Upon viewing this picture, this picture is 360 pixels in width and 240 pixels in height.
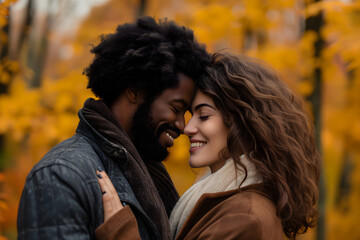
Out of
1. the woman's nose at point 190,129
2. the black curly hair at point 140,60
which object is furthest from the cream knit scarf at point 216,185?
the black curly hair at point 140,60

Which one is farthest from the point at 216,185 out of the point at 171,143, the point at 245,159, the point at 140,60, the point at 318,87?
the point at 318,87

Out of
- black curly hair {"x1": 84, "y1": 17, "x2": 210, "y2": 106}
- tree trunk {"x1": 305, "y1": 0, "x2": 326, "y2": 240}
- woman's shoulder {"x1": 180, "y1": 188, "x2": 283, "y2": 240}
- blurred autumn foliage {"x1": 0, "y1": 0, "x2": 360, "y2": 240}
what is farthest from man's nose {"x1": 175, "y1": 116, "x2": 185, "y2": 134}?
tree trunk {"x1": 305, "y1": 0, "x2": 326, "y2": 240}

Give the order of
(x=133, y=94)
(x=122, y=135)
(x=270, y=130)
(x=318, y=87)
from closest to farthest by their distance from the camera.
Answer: (x=122, y=135) → (x=270, y=130) → (x=133, y=94) → (x=318, y=87)

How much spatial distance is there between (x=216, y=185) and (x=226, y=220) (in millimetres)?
427

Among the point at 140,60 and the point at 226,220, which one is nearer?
the point at 226,220

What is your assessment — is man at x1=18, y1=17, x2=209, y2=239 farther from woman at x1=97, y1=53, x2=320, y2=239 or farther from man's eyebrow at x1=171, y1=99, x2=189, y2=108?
woman at x1=97, y1=53, x2=320, y2=239

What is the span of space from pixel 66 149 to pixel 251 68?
129 centimetres

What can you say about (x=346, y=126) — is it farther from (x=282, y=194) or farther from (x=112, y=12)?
(x=112, y=12)

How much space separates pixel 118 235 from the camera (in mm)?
1901

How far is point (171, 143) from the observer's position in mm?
2590

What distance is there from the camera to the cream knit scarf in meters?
2.38

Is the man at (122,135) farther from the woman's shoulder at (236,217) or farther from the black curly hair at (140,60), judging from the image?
the woman's shoulder at (236,217)

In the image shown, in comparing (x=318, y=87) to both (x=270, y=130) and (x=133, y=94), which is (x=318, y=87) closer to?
(x=270, y=130)

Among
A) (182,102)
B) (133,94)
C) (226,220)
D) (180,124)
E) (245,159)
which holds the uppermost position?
(133,94)
